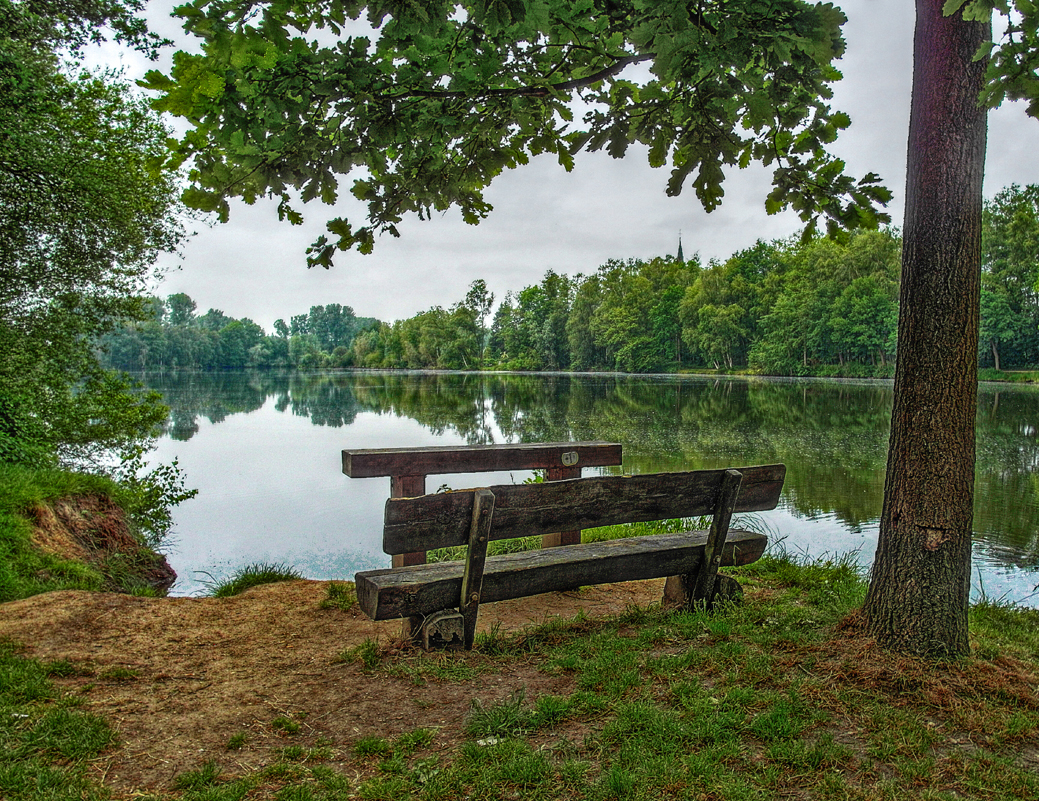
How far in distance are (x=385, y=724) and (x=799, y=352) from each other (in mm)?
67959

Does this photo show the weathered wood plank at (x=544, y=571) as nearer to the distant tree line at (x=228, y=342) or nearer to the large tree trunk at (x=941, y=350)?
the large tree trunk at (x=941, y=350)

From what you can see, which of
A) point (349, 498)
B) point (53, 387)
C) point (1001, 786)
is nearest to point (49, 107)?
point (53, 387)

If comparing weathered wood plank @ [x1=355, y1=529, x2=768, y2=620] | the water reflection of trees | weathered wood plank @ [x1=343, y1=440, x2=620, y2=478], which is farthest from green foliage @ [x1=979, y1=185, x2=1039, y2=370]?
weathered wood plank @ [x1=355, y1=529, x2=768, y2=620]

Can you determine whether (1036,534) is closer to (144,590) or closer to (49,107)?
(144,590)

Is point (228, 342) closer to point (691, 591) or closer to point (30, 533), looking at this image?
point (30, 533)

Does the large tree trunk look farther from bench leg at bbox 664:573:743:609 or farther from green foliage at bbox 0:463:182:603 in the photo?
green foliage at bbox 0:463:182:603

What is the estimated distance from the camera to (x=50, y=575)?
5.90 meters

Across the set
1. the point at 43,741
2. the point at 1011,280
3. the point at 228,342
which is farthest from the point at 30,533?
the point at 228,342

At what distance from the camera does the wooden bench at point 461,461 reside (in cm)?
472

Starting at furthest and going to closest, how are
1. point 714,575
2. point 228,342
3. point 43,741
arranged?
point 228,342, point 714,575, point 43,741

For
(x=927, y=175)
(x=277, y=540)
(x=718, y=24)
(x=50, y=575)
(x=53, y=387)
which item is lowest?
(x=277, y=540)

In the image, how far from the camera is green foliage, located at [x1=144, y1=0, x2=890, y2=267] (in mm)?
2412

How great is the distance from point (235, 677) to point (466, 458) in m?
2.21

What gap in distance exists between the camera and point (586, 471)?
1519cm
